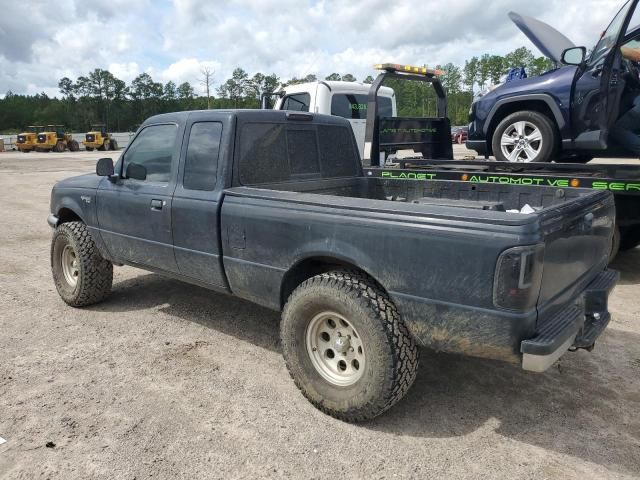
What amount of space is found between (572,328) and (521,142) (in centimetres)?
514

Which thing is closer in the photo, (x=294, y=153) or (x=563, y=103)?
(x=294, y=153)

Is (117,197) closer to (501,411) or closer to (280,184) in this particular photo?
(280,184)

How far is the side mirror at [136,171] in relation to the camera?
4.31 metres

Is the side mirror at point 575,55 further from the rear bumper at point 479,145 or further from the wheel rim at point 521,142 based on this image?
the rear bumper at point 479,145

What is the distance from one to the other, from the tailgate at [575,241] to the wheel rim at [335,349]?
1.04 meters

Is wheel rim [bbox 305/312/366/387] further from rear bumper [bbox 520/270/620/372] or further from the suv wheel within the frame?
the suv wheel

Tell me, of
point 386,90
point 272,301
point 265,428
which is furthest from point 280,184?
point 386,90

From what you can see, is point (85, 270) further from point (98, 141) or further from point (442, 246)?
point (98, 141)

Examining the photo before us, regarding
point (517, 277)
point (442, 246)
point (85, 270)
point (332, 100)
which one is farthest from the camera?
point (332, 100)

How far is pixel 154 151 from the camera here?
431 centimetres

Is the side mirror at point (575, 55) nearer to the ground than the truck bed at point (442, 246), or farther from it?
farther from it

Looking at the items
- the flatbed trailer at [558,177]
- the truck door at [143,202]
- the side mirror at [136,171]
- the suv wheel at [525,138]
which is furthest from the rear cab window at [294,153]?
the suv wheel at [525,138]

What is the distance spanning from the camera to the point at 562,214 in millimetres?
2660

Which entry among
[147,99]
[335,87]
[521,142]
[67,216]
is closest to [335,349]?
[67,216]
